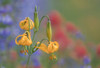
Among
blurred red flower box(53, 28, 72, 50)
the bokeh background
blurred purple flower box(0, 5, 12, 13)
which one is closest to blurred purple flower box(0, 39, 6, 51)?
the bokeh background

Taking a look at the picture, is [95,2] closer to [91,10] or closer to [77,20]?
[91,10]

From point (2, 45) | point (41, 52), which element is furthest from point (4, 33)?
point (41, 52)

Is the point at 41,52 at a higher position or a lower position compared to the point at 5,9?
lower

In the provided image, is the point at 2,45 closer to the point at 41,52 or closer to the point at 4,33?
the point at 4,33

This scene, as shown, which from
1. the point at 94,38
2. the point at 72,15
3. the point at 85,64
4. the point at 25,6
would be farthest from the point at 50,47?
the point at 72,15

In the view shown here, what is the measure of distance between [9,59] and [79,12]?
2083 mm

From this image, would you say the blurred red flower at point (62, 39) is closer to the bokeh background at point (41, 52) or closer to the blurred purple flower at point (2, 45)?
the bokeh background at point (41, 52)

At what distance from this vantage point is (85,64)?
1.31m

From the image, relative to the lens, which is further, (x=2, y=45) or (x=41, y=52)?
(x=41, y=52)

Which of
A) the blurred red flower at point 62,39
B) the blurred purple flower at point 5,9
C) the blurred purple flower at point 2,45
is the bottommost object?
the blurred purple flower at point 2,45

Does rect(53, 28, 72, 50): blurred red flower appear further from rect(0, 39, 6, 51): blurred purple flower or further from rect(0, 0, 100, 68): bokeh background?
rect(0, 39, 6, 51): blurred purple flower

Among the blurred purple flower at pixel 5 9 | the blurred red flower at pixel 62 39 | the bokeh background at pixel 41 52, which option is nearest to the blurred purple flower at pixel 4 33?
the bokeh background at pixel 41 52

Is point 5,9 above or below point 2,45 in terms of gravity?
above

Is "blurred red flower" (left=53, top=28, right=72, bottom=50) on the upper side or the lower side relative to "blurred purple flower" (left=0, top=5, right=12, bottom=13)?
lower
